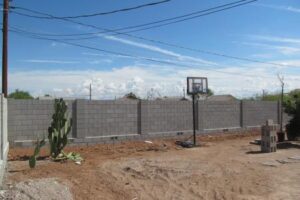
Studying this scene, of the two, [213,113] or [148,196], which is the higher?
[213,113]

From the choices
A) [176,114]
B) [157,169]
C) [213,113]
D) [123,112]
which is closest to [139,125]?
[123,112]

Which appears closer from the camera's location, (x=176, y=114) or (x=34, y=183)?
→ (x=34, y=183)

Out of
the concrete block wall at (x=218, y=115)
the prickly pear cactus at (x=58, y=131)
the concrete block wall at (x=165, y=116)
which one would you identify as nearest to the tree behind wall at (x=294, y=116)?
the concrete block wall at (x=218, y=115)

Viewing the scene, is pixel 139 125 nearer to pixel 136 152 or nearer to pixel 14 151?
pixel 136 152

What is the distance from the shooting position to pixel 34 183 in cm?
1027

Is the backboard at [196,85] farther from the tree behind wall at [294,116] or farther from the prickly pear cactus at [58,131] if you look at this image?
the prickly pear cactus at [58,131]

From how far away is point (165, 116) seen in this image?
74.4ft

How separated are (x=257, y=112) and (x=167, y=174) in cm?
1719

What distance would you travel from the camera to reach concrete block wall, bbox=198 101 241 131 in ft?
81.5

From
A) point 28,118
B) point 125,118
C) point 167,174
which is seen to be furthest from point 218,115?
point 167,174

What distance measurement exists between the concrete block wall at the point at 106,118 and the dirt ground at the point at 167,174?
4.91ft

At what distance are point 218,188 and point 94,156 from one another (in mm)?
5514

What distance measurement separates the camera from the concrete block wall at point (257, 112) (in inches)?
1093

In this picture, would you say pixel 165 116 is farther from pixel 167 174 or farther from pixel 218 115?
pixel 167 174
